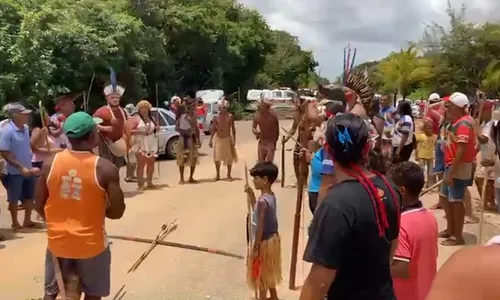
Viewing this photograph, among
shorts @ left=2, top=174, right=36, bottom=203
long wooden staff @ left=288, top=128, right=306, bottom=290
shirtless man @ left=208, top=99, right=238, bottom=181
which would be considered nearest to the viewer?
long wooden staff @ left=288, top=128, right=306, bottom=290

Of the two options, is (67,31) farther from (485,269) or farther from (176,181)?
(485,269)

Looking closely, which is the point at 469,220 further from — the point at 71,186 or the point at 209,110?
the point at 209,110

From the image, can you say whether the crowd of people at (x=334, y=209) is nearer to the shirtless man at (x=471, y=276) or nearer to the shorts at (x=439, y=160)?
the shirtless man at (x=471, y=276)

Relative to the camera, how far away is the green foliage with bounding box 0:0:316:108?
656 inches

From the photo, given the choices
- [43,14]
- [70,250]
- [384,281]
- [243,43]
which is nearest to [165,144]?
[43,14]

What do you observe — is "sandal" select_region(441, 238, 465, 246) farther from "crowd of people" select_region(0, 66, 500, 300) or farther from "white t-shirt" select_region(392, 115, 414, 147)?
"white t-shirt" select_region(392, 115, 414, 147)

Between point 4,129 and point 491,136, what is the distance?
20.5 feet

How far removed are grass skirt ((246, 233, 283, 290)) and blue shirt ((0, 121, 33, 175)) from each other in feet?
14.2

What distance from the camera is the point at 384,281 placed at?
313cm

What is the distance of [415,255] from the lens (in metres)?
3.71

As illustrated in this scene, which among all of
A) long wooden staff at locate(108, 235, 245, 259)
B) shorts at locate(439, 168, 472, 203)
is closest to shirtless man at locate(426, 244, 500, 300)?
long wooden staff at locate(108, 235, 245, 259)

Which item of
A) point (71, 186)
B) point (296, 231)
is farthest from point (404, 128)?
point (71, 186)

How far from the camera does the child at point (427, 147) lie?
11.9 meters

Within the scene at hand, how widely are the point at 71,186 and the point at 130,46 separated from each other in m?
19.3
